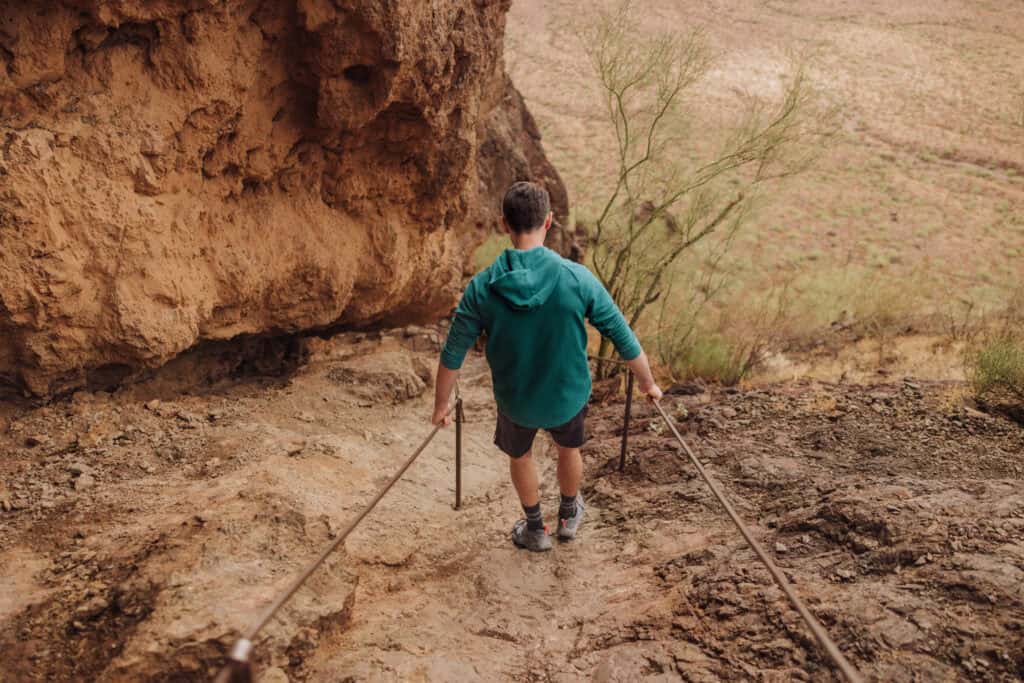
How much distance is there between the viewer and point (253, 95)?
402cm

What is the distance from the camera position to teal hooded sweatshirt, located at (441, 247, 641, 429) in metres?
2.74

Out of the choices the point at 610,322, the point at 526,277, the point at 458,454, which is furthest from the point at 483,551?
the point at 526,277

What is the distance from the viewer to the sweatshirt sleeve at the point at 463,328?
2820 millimetres

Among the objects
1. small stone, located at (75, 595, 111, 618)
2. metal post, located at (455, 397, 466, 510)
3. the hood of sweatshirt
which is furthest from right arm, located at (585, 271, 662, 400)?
small stone, located at (75, 595, 111, 618)

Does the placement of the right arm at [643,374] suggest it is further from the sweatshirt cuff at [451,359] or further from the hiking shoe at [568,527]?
the hiking shoe at [568,527]

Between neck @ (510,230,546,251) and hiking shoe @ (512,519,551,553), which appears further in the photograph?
hiking shoe @ (512,519,551,553)

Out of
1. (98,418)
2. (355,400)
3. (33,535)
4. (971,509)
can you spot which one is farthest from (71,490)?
(971,509)

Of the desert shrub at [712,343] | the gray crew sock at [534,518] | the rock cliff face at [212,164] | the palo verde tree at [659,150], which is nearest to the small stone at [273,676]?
the gray crew sock at [534,518]

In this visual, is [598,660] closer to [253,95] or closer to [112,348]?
[112,348]

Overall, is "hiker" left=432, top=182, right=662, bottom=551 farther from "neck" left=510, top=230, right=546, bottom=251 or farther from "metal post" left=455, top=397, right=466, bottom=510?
"metal post" left=455, top=397, right=466, bottom=510

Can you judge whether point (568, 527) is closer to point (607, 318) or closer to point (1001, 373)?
point (607, 318)

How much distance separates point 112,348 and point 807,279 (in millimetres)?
13475

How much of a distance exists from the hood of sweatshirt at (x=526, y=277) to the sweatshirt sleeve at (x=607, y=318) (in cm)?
16

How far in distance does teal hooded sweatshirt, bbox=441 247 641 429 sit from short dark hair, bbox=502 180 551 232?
0.12 m
